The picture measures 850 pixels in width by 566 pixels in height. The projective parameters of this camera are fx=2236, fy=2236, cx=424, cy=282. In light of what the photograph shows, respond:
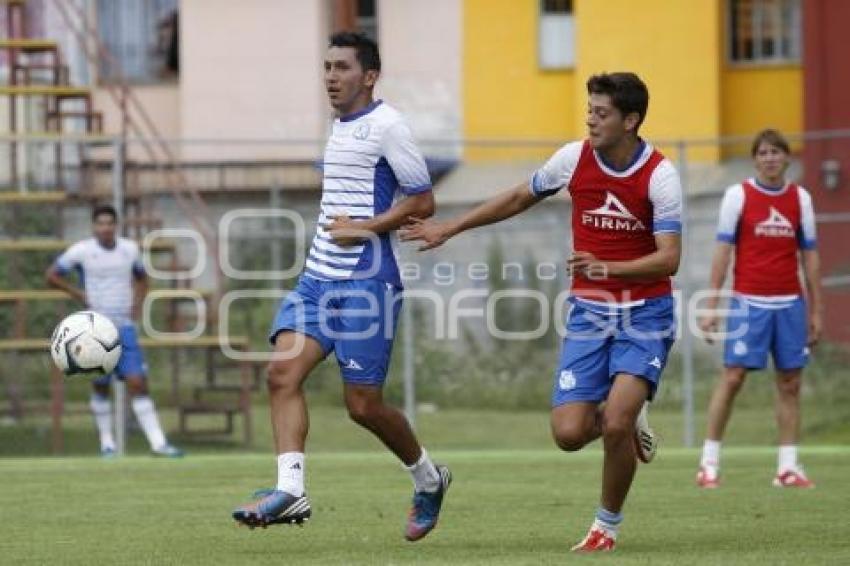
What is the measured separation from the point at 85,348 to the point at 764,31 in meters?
18.4

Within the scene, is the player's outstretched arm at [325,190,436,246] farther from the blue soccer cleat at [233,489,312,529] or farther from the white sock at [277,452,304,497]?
the blue soccer cleat at [233,489,312,529]

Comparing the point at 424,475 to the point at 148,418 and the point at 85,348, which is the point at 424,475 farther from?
the point at 148,418

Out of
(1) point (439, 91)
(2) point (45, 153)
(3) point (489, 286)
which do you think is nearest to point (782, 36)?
(1) point (439, 91)

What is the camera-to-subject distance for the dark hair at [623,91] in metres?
10.1

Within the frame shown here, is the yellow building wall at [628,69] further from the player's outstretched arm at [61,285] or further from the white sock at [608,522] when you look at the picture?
the white sock at [608,522]

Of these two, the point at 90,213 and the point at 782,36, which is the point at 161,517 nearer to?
the point at 90,213

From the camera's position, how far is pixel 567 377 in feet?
33.6

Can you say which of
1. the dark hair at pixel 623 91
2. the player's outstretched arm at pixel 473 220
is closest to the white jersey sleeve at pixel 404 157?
the player's outstretched arm at pixel 473 220

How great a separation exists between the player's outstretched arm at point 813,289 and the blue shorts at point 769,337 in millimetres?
132

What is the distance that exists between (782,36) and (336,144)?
19321 millimetres

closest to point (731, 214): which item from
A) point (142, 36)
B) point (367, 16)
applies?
point (367, 16)

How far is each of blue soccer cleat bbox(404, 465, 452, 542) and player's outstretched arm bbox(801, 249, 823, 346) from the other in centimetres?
459

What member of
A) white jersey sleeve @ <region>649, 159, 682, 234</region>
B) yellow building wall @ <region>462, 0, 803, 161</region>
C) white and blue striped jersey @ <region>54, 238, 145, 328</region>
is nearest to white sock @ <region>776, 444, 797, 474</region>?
white jersey sleeve @ <region>649, 159, 682, 234</region>

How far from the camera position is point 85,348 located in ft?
39.5
